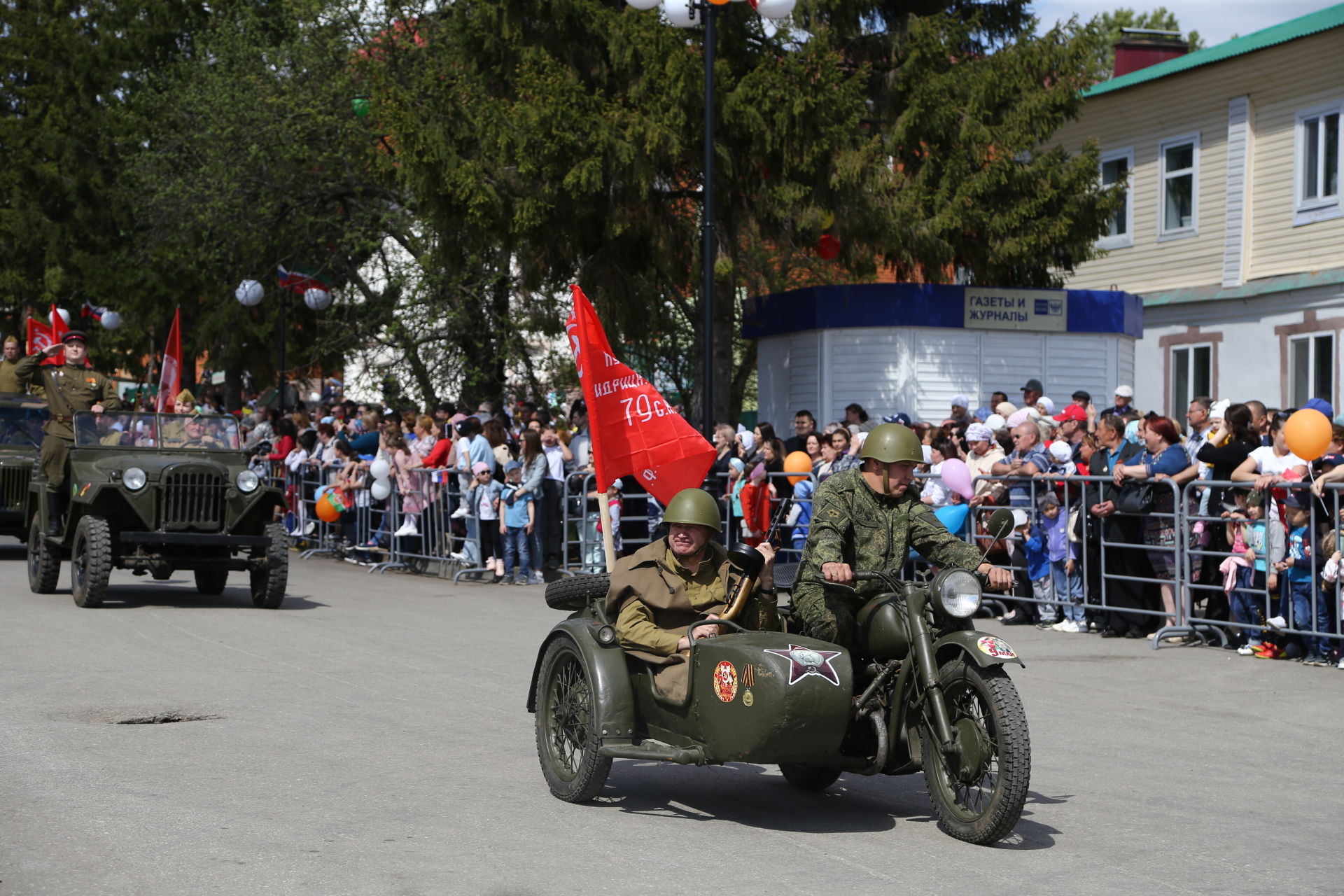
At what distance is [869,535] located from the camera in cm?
729

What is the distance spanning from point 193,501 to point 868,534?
10.2m

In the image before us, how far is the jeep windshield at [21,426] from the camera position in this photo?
21344mm

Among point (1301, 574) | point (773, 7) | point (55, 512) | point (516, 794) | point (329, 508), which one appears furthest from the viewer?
point (329, 508)

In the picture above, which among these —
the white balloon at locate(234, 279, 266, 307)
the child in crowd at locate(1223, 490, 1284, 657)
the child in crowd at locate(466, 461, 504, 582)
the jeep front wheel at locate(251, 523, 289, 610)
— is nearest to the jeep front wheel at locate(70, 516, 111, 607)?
the jeep front wheel at locate(251, 523, 289, 610)

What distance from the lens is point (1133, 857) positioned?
6.44 m

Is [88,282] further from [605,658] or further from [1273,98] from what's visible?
[605,658]

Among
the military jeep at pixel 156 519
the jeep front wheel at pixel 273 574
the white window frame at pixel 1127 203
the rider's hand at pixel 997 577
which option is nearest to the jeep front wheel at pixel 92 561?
the military jeep at pixel 156 519

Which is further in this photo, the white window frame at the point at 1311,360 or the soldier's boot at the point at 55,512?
the white window frame at the point at 1311,360

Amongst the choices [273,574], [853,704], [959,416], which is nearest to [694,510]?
[853,704]

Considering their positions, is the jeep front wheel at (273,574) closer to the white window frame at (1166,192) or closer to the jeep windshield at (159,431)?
the jeep windshield at (159,431)

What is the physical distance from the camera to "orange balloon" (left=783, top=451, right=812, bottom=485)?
57.2ft

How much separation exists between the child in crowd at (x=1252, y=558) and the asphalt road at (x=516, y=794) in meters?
0.46

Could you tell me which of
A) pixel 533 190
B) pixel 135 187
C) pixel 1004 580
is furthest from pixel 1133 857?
pixel 135 187

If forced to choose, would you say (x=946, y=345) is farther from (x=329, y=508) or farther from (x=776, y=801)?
(x=776, y=801)
